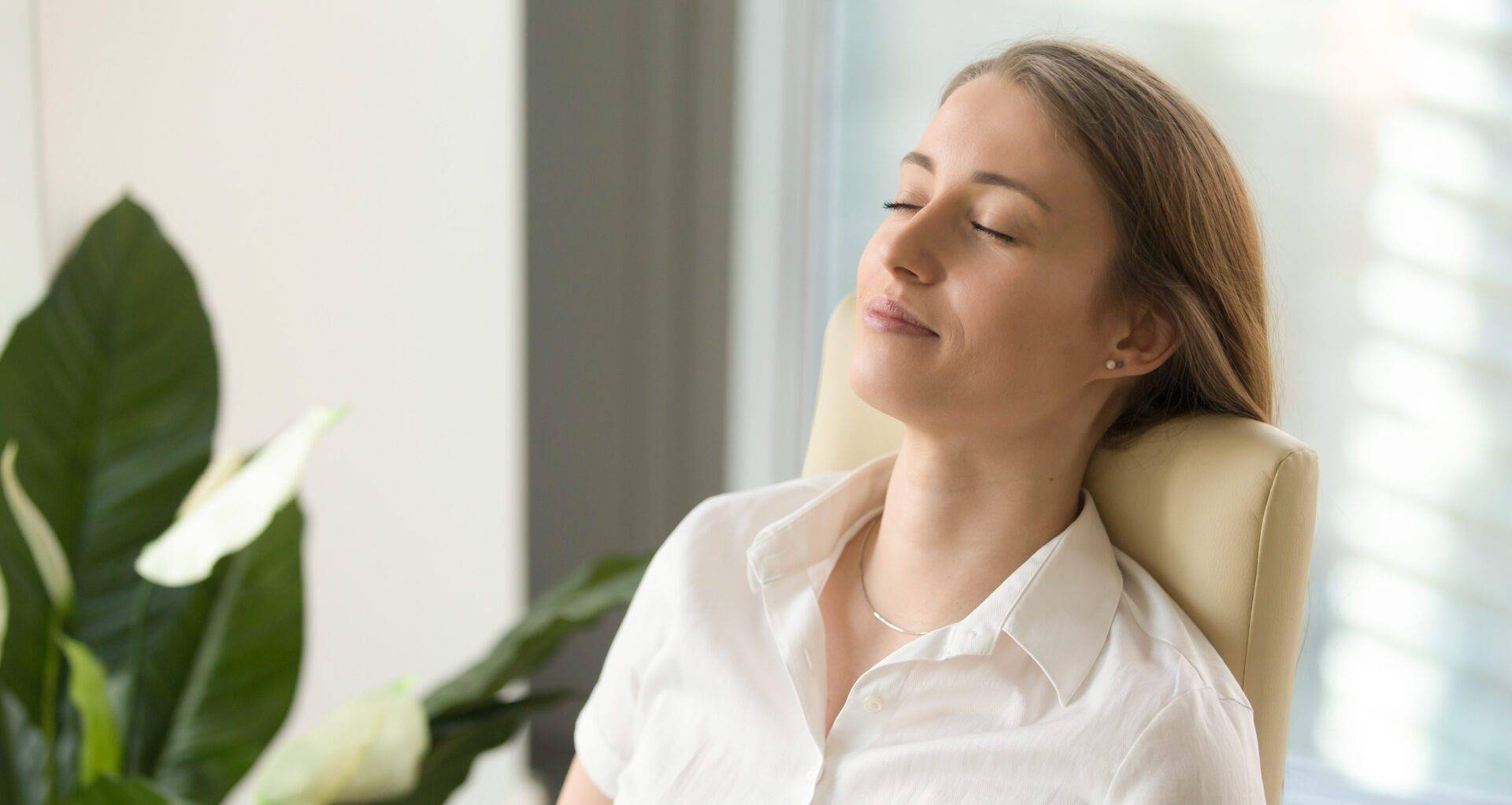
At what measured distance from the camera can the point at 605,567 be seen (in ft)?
4.41

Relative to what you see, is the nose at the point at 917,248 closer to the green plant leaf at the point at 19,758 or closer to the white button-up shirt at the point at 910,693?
the white button-up shirt at the point at 910,693

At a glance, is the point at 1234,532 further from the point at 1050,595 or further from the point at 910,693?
the point at 910,693

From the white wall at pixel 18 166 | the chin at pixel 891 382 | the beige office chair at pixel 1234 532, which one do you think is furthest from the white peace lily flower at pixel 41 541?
the beige office chair at pixel 1234 532

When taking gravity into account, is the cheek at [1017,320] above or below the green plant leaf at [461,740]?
above

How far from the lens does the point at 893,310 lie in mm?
984

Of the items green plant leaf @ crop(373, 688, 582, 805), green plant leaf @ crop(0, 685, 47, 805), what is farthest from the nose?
green plant leaf @ crop(0, 685, 47, 805)

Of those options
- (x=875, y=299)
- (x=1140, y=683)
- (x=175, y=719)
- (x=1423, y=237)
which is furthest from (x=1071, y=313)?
(x=1423, y=237)

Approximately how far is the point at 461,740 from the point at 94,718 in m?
0.32

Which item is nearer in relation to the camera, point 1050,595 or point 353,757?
point 353,757

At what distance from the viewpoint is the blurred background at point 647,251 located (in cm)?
166

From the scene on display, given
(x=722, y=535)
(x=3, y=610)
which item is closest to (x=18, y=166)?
(x=3, y=610)

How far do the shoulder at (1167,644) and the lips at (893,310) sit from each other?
0.28 m

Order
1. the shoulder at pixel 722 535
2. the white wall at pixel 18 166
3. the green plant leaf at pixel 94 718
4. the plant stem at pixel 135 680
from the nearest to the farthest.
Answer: the green plant leaf at pixel 94 718, the plant stem at pixel 135 680, the shoulder at pixel 722 535, the white wall at pixel 18 166

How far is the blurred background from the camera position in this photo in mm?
1657
